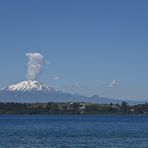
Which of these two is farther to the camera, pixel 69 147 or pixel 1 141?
pixel 1 141

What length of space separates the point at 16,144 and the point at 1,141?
6804 millimetres

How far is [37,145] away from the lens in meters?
76.5

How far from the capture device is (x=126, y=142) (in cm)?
8119

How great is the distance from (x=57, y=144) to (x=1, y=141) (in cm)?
964

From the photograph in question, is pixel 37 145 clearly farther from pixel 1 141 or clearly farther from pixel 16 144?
pixel 1 141

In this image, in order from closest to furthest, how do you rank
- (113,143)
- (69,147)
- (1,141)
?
(69,147), (113,143), (1,141)

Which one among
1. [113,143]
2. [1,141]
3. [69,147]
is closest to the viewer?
[69,147]

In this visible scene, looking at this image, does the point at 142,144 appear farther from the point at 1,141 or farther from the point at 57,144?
the point at 1,141

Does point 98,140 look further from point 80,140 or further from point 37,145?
point 37,145

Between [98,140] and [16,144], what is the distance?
13247mm

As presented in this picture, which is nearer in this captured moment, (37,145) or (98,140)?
(37,145)

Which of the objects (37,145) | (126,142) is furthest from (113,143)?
(37,145)

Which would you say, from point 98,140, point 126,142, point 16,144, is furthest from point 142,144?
point 16,144

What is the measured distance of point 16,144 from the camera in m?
77.8
